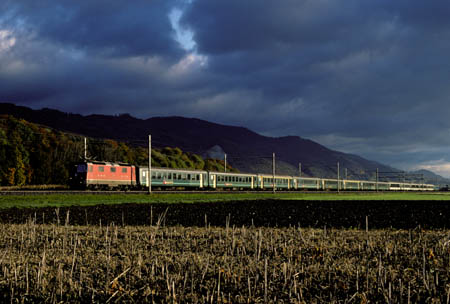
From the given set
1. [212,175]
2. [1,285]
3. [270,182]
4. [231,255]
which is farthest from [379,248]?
[270,182]

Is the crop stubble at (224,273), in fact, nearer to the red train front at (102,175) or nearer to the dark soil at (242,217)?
the dark soil at (242,217)

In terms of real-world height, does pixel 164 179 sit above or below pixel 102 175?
below

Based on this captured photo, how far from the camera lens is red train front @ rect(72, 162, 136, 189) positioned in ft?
181

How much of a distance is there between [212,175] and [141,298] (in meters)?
69.7

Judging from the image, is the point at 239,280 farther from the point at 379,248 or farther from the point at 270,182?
the point at 270,182

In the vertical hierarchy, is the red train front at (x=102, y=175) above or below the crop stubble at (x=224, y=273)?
above

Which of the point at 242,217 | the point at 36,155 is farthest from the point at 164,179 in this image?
the point at 242,217

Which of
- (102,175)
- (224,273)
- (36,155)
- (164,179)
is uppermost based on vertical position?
(36,155)

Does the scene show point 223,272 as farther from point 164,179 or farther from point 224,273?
point 164,179

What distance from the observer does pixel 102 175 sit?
2250 inches

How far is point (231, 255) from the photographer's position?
10.7 meters

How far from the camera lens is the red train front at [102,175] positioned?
55.2 meters

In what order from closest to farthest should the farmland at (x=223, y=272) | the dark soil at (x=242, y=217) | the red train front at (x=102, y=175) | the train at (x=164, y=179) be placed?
the farmland at (x=223, y=272) < the dark soil at (x=242, y=217) < the red train front at (x=102, y=175) < the train at (x=164, y=179)

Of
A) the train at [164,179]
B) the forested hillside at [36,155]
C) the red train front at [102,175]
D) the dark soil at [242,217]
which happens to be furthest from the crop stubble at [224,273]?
the forested hillside at [36,155]
